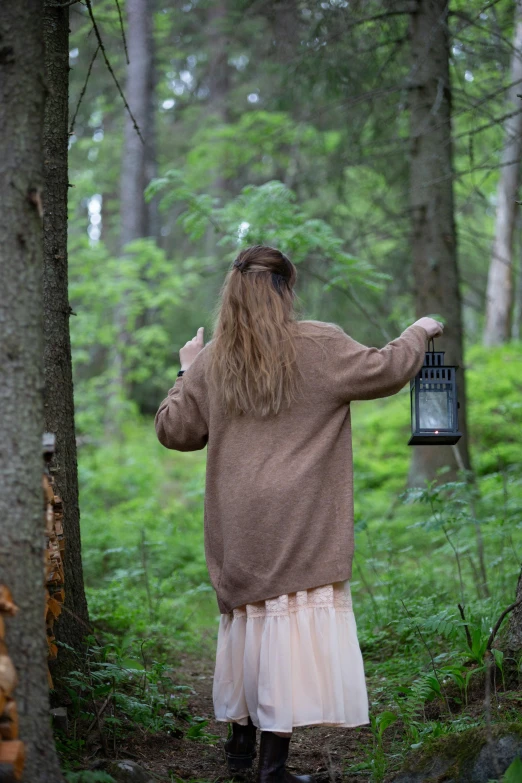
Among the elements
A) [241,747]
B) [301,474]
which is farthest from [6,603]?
[241,747]

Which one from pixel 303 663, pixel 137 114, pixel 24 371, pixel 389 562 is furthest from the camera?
pixel 137 114

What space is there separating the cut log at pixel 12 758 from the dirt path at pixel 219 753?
115 centimetres

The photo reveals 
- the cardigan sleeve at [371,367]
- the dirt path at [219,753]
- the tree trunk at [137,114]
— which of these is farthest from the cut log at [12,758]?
the tree trunk at [137,114]

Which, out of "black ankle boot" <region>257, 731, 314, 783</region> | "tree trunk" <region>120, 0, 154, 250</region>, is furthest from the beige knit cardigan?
"tree trunk" <region>120, 0, 154, 250</region>

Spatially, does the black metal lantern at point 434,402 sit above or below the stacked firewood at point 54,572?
above

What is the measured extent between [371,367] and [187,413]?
84cm

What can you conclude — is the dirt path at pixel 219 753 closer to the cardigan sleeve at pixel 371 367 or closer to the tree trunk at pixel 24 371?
the tree trunk at pixel 24 371

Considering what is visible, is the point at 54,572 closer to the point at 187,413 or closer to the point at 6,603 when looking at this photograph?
the point at 187,413

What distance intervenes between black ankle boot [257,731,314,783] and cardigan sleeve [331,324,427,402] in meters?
1.37

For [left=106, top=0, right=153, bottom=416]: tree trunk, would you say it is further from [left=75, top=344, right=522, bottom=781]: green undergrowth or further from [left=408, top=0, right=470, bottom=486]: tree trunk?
[left=408, top=0, right=470, bottom=486]: tree trunk

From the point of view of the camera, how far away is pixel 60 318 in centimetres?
382

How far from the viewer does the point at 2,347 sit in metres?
2.45

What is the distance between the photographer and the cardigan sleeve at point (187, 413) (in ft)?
11.8

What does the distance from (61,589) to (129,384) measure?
1090 cm
